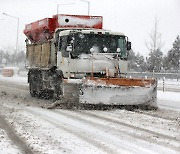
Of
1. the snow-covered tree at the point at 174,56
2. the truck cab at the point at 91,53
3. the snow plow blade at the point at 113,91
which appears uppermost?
the snow-covered tree at the point at 174,56

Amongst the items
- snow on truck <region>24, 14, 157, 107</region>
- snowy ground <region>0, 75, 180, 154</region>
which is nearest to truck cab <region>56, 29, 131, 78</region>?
snow on truck <region>24, 14, 157, 107</region>

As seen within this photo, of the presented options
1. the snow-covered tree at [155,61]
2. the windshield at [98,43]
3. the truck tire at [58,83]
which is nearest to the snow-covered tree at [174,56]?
the snow-covered tree at [155,61]

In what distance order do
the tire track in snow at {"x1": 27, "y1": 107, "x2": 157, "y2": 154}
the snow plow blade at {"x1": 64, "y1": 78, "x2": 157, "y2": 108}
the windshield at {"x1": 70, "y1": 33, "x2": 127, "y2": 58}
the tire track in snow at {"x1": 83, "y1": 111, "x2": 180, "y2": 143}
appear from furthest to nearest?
the windshield at {"x1": 70, "y1": 33, "x2": 127, "y2": 58}
the snow plow blade at {"x1": 64, "y1": 78, "x2": 157, "y2": 108}
the tire track in snow at {"x1": 83, "y1": 111, "x2": 180, "y2": 143}
the tire track in snow at {"x1": 27, "y1": 107, "x2": 157, "y2": 154}

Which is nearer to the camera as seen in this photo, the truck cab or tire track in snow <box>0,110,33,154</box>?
tire track in snow <box>0,110,33,154</box>

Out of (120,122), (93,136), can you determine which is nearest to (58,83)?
(120,122)

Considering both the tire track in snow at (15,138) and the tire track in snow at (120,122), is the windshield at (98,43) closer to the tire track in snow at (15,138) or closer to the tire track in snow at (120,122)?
the tire track in snow at (120,122)

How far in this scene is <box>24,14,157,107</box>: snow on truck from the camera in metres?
12.1

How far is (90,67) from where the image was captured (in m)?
12.9

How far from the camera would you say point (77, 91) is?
12258 mm

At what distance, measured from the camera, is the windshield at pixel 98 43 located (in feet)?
42.8

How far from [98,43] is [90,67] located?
86cm

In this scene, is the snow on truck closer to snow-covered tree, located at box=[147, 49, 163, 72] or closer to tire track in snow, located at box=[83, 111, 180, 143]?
tire track in snow, located at box=[83, 111, 180, 143]

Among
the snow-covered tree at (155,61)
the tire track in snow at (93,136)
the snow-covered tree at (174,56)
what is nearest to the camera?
the tire track in snow at (93,136)

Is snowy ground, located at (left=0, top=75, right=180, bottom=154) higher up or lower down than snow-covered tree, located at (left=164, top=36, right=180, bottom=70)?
lower down
